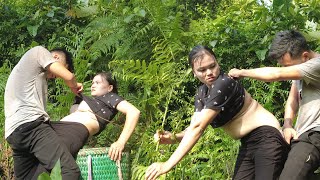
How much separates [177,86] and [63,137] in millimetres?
1843

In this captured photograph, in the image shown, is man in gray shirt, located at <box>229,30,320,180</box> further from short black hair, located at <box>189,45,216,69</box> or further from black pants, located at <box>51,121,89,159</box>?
black pants, located at <box>51,121,89,159</box>

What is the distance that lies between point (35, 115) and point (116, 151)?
2.36 feet

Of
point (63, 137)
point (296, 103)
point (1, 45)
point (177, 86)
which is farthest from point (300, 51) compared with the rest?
point (1, 45)

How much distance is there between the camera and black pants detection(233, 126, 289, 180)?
123 inches

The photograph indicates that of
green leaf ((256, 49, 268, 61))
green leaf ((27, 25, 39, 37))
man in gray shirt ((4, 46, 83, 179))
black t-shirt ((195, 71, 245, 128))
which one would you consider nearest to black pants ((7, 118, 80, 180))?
man in gray shirt ((4, 46, 83, 179))

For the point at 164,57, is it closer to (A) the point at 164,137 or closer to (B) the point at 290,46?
(A) the point at 164,137

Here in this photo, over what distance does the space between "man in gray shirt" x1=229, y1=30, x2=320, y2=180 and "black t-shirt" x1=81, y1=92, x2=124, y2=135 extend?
3.78 feet

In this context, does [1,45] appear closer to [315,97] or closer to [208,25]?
[208,25]

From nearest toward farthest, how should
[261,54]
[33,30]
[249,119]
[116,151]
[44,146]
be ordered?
1. [249,119]
2. [44,146]
3. [116,151]
4. [261,54]
5. [33,30]

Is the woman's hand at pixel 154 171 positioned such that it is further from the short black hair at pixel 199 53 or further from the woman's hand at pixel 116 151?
the woman's hand at pixel 116 151

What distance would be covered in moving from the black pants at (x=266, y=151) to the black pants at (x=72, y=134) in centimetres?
106

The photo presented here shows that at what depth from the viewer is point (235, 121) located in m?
3.22

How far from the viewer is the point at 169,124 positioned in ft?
18.1

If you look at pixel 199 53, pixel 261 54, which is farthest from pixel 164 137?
pixel 261 54
